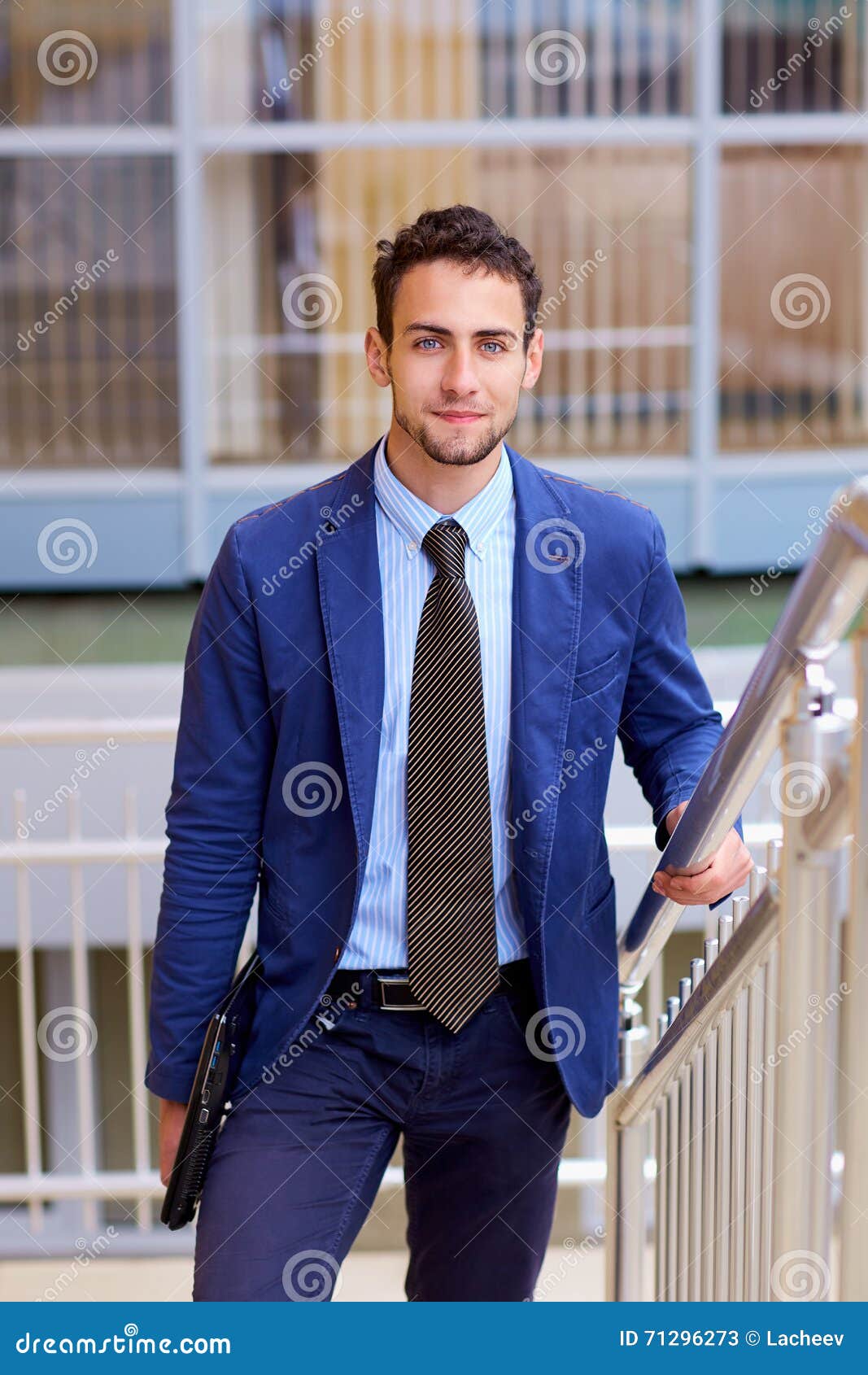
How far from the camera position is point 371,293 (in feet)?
16.9

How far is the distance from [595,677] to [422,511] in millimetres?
308

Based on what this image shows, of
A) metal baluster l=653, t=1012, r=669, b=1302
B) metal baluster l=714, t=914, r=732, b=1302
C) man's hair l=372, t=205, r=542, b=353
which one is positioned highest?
man's hair l=372, t=205, r=542, b=353

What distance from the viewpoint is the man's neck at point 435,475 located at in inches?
72.8

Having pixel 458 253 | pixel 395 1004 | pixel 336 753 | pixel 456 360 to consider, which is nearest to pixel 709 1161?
pixel 395 1004

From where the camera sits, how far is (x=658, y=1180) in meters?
1.77

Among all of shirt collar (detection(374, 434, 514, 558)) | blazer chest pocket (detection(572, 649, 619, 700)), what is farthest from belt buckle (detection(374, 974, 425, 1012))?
shirt collar (detection(374, 434, 514, 558))

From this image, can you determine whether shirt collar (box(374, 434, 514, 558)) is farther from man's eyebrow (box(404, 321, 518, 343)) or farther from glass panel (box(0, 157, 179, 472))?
glass panel (box(0, 157, 179, 472))

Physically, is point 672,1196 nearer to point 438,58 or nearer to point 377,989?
point 377,989

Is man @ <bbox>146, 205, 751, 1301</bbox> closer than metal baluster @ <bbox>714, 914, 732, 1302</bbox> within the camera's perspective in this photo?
No

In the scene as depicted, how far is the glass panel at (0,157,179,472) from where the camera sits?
5.07 meters

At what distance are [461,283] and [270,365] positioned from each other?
3.52m

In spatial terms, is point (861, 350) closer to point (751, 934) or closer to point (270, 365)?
point (270, 365)

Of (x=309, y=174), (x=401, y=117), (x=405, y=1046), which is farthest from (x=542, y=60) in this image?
(x=405, y=1046)

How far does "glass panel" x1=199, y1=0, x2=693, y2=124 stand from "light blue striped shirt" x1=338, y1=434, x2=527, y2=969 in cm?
353
